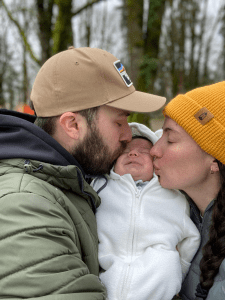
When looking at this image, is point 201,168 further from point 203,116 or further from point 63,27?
point 63,27

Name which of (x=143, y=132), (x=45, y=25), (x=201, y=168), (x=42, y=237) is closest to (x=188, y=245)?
(x=201, y=168)

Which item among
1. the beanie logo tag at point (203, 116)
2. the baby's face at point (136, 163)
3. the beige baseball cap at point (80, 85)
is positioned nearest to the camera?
the beanie logo tag at point (203, 116)

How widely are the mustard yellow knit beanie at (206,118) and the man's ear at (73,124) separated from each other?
68 centimetres

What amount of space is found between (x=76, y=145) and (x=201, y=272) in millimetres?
1222

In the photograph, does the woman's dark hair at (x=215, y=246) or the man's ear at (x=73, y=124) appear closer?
the woman's dark hair at (x=215, y=246)

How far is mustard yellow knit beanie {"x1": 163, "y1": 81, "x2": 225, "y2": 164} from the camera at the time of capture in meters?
1.92

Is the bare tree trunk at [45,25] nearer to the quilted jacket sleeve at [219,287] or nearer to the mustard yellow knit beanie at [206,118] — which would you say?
the mustard yellow knit beanie at [206,118]

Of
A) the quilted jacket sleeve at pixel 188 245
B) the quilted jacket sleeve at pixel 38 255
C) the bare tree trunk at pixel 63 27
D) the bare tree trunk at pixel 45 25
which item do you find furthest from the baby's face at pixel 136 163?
the bare tree trunk at pixel 45 25

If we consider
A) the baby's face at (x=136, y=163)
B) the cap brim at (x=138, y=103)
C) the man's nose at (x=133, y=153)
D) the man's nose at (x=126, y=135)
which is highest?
the cap brim at (x=138, y=103)

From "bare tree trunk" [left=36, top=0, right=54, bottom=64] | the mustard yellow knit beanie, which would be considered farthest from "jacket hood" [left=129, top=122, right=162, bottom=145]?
"bare tree trunk" [left=36, top=0, right=54, bottom=64]

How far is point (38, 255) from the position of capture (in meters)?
1.30

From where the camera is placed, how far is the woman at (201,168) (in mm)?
1892

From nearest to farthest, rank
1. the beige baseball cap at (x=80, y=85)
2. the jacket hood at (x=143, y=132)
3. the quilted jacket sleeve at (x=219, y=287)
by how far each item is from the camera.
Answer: the quilted jacket sleeve at (x=219, y=287) → the beige baseball cap at (x=80, y=85) → the jacket hood at (x=143, y=132)

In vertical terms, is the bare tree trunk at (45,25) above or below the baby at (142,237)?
above
